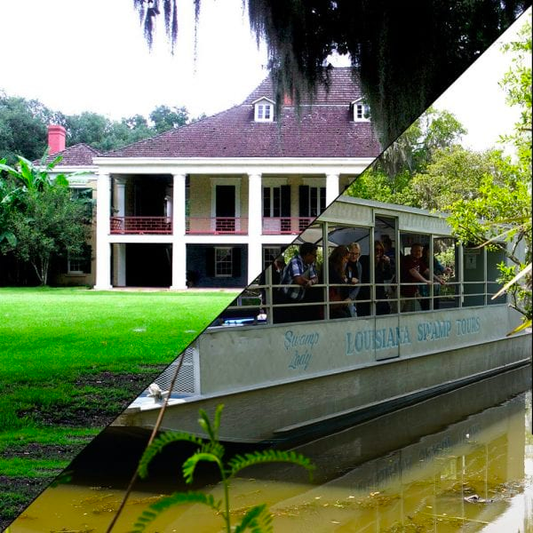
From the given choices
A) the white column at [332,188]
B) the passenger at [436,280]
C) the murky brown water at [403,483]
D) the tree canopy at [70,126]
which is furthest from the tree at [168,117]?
the murky brown water at [403,483]

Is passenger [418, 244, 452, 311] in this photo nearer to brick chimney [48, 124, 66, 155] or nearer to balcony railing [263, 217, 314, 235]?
balcony railing [263, 217, 314, 235]

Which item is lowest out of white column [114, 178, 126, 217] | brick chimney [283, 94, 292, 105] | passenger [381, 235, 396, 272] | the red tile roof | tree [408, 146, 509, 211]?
passenger [381, 235, 396, 272]

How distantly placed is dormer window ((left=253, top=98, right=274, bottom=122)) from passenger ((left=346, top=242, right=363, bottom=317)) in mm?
403

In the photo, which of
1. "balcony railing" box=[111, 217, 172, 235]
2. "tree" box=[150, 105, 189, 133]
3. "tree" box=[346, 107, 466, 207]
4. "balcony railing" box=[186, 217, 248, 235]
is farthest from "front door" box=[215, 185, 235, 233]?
"tree" box=[346, 107, 466, 207]

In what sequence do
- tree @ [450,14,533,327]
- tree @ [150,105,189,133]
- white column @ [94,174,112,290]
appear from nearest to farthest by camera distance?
tree @ [450,14,533,327]
white column @ [94,174,112,290]
tree @ [150,105,189,133]

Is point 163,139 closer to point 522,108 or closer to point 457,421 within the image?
point 522,108

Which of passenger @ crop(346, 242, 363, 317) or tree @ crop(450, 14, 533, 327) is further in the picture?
passenger @ crop(346, 242, 363, 317)

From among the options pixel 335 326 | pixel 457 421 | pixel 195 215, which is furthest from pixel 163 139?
pixel 457 421

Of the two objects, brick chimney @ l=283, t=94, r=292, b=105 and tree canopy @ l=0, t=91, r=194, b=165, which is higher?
brick chimney @ l=283, t=94, r=292, b=105

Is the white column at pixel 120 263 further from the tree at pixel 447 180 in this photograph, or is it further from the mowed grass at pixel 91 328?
the tree at pixel 447 180

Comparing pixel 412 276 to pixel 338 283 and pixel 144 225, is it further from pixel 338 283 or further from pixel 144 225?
pixel 144 225

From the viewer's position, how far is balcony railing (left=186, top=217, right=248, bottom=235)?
195 cm

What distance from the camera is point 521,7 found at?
2.10 m

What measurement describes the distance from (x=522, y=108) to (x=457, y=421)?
2.94ft
